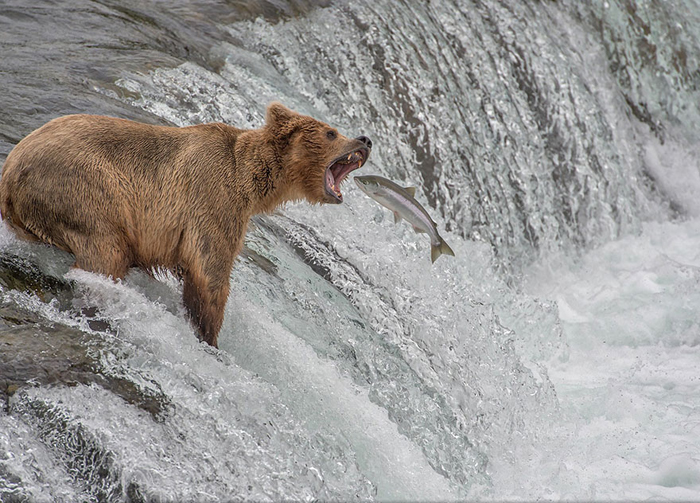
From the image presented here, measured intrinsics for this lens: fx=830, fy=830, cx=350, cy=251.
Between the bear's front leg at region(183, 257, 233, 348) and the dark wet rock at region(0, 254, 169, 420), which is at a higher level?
the bear's front leg at region(183, 257, 233, 348)

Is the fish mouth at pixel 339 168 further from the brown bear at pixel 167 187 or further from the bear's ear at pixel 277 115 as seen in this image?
the bear's ear at pixel 277 115

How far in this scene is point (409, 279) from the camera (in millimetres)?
4930

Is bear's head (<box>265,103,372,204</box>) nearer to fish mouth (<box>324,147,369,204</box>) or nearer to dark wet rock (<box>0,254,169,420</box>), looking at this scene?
fish mouth (<box>324,147,369,204</box>)

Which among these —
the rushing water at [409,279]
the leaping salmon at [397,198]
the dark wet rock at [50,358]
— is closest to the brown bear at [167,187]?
the rushing water at [409,279]

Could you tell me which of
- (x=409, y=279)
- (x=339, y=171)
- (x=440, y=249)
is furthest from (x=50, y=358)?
(x=409, y=279)

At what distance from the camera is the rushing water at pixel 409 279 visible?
113 inches

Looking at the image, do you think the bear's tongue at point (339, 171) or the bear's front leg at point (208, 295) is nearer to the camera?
the bear's front leg at point (208, 295)

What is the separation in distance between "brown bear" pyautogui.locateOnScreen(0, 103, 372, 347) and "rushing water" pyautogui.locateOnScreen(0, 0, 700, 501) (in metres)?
0.15

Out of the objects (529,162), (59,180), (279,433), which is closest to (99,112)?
(59,180)

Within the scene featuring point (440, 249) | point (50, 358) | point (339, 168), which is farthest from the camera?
point (440, 249)

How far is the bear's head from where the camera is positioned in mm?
3621

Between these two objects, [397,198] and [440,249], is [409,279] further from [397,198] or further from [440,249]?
[397,198]

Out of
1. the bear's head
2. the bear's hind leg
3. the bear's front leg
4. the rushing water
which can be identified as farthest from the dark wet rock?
the bear's head

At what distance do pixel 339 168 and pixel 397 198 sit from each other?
61 cm
